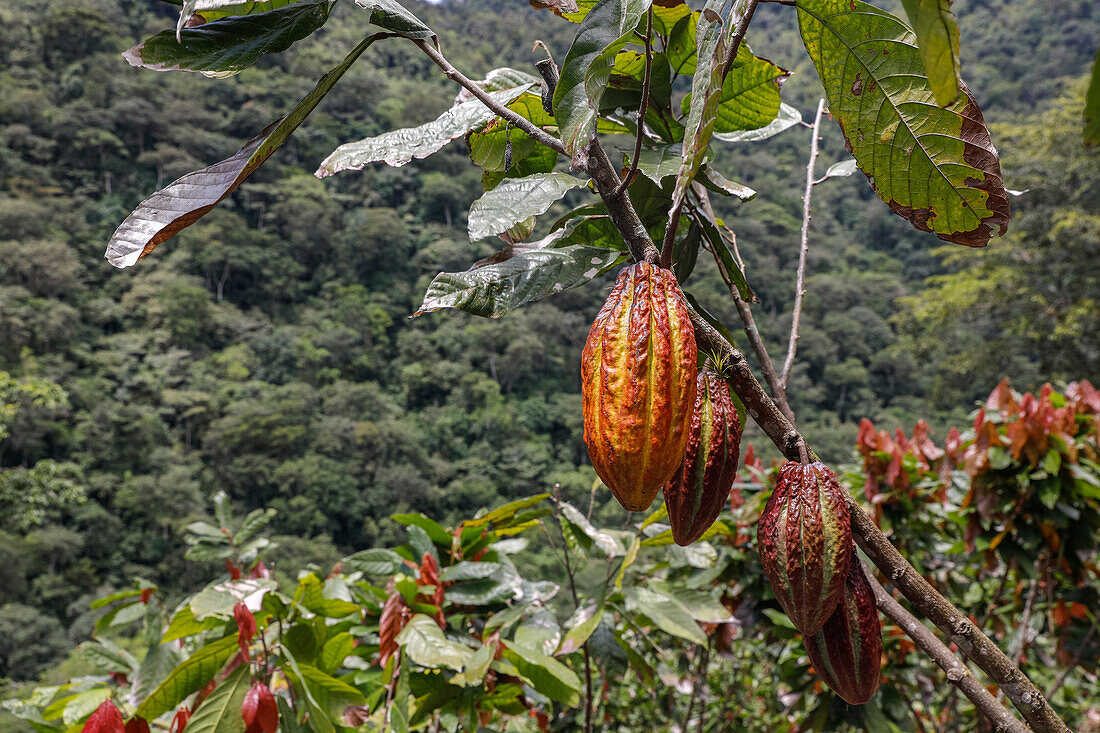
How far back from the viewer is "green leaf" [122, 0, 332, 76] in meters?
0.27

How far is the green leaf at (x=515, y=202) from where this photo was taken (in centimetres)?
31

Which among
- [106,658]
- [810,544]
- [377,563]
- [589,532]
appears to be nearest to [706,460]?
[810,544]

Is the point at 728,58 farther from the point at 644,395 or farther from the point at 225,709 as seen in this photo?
the point at 225,709

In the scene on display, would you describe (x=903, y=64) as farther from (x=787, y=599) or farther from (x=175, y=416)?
(x=175, y=416)

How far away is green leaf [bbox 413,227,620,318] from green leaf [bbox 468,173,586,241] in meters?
0.02

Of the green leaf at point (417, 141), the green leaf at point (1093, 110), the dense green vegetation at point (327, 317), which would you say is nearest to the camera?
the green leaf at point (1093, 110)

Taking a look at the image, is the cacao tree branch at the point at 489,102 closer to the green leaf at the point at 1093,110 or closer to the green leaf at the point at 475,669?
the green leaf at the point at 1093,110

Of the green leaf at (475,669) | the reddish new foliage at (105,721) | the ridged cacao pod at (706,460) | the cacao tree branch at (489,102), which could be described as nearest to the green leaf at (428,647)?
the green leaf at (475,669)

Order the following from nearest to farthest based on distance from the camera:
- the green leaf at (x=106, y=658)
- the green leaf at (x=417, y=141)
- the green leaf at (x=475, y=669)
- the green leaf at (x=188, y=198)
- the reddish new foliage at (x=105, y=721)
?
the green leaf at (x=188, y=198)
the green leaf at (x=417, y=141)
the reddish new foliage at (x=105, y=721)
the green leaf at (x=475, y=669)
the green leaf at (x=106, y=658)

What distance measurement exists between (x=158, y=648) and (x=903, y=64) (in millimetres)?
931

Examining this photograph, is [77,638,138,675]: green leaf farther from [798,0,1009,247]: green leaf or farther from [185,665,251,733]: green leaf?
[798,0,1009,247]: green leaf

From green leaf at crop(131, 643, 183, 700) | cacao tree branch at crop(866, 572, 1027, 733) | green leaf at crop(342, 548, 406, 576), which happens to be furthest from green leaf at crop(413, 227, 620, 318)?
green leaf at crop(131, 643, 183, 700)

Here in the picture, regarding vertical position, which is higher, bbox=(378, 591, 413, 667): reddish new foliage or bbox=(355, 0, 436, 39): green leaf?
bbox=(355, 0, 436, 39): green leaf

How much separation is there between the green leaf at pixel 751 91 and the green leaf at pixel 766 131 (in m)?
0.02
